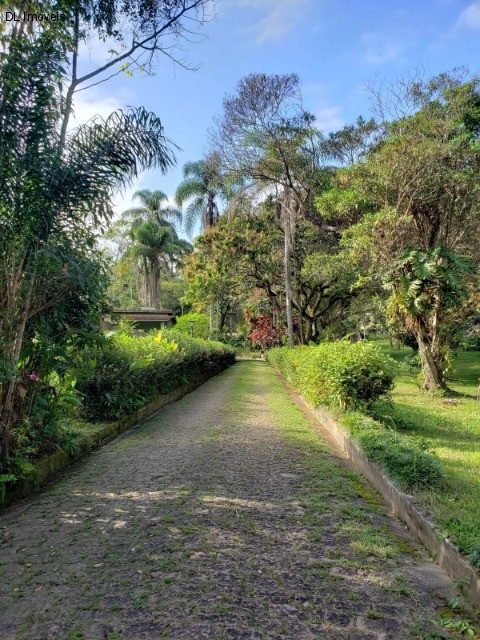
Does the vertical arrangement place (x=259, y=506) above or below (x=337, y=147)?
below

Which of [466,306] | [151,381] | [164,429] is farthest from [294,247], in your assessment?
[164,429]

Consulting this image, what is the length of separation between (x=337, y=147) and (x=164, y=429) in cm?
1331

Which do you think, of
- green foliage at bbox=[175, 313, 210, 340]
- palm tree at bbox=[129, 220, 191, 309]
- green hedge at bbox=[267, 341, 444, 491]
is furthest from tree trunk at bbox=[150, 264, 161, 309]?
green hedge at bbox=[267, 341, 444, 491]

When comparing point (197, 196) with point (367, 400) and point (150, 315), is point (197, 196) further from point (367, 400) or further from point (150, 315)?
point (367, 400)

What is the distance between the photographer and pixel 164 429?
766 centimetres

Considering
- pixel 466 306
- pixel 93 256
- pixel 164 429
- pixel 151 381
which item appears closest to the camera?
pixel 93 256

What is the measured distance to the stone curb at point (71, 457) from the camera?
4301 mm

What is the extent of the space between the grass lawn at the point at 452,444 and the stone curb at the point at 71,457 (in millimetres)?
3664

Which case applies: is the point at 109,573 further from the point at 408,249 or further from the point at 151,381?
the point at 408,249

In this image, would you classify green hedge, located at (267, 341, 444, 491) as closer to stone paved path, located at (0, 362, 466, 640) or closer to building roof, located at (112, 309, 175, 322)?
stone paved path, located at (0, 362, 466, 640)

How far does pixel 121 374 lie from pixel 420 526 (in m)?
5.60

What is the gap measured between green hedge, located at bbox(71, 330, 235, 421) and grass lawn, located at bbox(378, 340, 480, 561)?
3862 millimetres

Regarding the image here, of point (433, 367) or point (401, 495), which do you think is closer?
point (401, 495)

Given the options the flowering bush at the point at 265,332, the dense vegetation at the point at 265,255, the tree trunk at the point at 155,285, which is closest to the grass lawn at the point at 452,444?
the dense vegetation at the point at 265,255
